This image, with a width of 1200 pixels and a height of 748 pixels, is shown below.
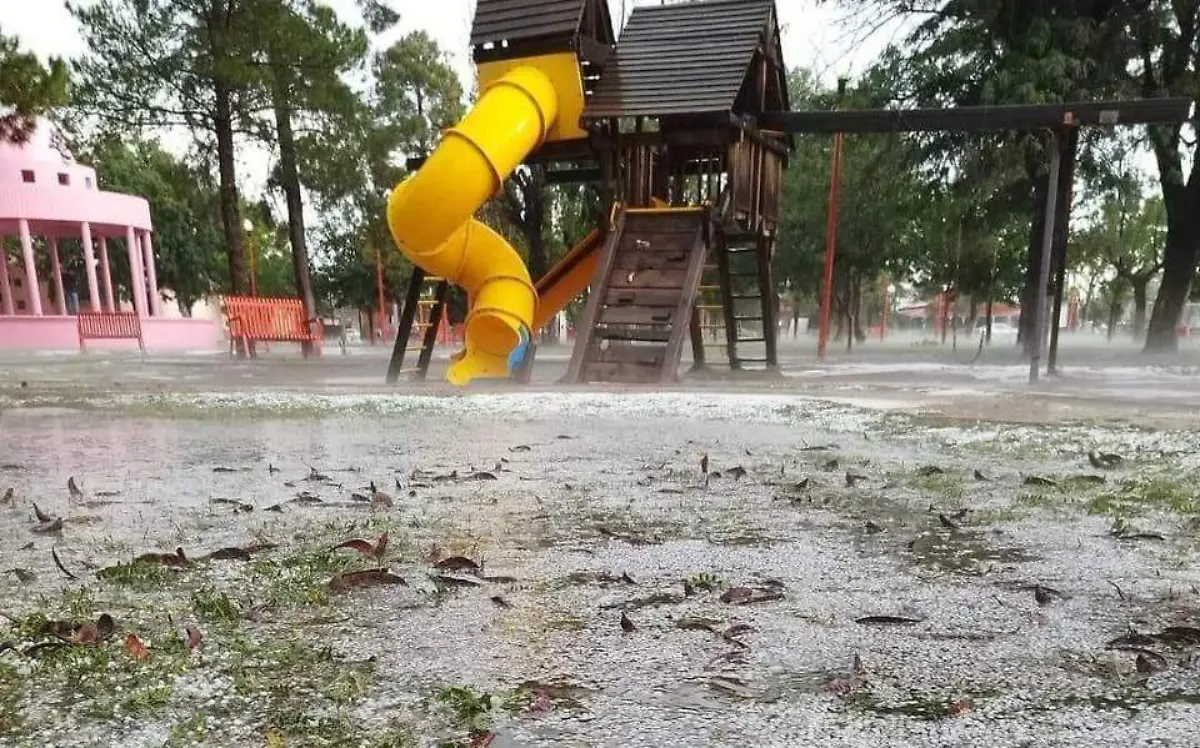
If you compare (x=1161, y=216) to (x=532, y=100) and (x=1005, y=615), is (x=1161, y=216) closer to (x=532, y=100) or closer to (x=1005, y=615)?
(x=532, y=100)

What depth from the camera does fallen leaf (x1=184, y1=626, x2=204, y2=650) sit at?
5.32 feet

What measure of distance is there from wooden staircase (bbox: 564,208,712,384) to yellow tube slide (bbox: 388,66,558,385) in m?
0.95

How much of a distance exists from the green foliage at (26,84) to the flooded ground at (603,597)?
27.9 ft

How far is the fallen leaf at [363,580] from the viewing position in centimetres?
198

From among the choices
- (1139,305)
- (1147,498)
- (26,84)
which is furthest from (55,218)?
(1139,305)

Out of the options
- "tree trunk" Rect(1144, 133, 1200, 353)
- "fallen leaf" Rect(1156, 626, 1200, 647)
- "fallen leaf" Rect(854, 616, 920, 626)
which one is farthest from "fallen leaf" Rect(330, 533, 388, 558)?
"tree trunk" Rect(1144, 133, 1200, 353)

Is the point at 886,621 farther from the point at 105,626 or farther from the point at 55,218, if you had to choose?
the point at 55,218

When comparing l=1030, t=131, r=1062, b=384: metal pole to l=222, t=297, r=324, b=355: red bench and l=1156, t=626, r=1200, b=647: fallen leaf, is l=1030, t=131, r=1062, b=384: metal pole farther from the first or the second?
l=222, t=297, r=324, b=355: red bench

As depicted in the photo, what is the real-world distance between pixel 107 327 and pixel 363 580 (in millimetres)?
16116

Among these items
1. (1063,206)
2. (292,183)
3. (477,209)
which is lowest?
(1063,206)

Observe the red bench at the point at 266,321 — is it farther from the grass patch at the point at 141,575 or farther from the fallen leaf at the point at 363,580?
the fallen leaf at the point at 363,580

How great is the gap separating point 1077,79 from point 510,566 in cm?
1377

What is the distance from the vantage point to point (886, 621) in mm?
1771

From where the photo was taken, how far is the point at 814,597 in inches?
75.9
